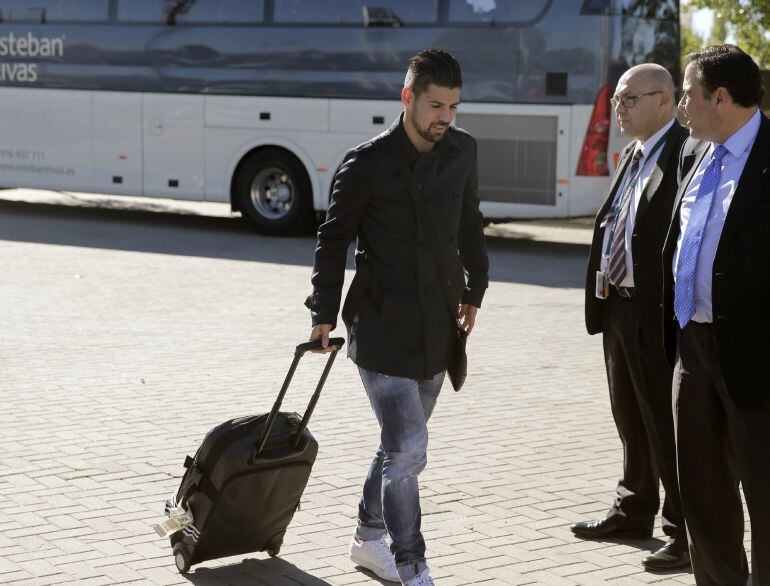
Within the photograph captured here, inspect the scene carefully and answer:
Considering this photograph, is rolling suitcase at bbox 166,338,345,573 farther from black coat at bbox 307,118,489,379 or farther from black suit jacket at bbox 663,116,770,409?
black suit jacket at bbox 663,116,770,409

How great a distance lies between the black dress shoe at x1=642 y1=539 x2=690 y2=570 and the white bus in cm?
1038

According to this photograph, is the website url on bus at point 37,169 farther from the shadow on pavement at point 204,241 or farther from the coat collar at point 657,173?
the coat collar at point 657,173

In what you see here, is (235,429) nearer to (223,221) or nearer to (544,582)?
(544,582)

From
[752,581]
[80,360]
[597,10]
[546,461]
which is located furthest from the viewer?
[597,10]

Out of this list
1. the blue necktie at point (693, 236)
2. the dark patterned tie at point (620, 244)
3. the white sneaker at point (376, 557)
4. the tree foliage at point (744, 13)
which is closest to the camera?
the blue necktie at point (693, 236)

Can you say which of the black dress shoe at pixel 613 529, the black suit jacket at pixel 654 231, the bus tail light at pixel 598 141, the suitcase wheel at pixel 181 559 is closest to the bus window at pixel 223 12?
the bus tail light at pixel 598 141

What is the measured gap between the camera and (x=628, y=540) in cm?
539

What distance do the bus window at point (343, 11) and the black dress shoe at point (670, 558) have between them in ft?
37.7

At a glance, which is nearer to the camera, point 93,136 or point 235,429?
point 235,429

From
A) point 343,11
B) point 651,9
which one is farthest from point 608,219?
point 343,11

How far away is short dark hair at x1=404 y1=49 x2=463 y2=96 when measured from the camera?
14.3 feet

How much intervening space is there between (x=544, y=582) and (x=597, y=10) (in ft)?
36.6

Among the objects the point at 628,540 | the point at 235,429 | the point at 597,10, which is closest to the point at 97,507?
the point at 235,429

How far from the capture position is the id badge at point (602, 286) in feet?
17.4
